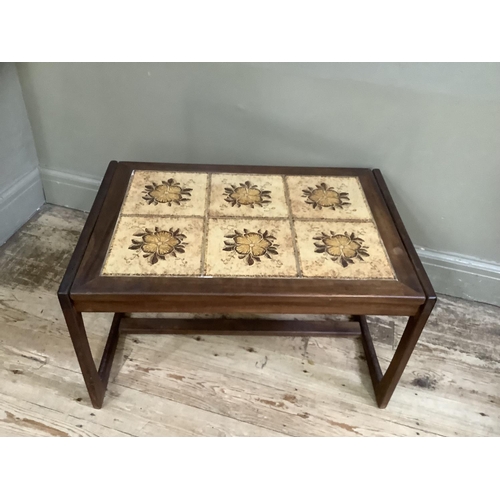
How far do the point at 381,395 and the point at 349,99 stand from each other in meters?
0.87

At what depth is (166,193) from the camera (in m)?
1.25

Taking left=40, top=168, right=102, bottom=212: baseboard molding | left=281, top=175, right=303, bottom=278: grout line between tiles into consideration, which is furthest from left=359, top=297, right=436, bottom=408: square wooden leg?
left=40, top=168, right=102, bottom=212: baseboard molding

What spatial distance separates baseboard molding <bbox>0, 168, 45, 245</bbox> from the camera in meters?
1.70

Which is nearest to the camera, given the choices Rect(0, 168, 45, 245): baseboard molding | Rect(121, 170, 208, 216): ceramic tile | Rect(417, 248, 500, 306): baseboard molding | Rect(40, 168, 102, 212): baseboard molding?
Rect(121, 170, 208, 216): ceramic tile

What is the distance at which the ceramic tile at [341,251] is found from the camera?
104 cm

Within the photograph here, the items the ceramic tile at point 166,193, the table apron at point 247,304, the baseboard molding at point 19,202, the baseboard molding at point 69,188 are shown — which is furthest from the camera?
the baseboard molding at point 69,188

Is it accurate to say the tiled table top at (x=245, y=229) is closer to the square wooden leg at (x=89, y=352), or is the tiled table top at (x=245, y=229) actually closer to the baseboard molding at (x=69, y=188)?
the square wooden leg at (x=89, y=352)

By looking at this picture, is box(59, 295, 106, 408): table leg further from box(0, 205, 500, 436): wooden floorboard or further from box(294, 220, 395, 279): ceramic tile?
box(294, 220, 395, 279): ceramic tile

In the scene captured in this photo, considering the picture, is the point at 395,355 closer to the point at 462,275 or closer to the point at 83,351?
the point at 462,275

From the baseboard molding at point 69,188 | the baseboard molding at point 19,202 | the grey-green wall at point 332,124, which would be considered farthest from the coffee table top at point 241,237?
the baseboard molding at point 19,202

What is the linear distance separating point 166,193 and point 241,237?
0.29 meters

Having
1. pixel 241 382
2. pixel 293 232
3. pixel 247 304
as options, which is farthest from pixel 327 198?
pixel 241 382

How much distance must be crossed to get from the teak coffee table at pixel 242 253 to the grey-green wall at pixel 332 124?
0.14m

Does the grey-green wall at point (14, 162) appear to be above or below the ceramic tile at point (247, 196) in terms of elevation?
below
